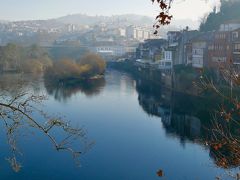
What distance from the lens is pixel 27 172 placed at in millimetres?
5379

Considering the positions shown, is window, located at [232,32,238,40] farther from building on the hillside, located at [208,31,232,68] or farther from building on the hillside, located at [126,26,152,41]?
building on the hillside, located at [126,26,152,41]

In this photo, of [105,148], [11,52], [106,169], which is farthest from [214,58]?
[11,52]

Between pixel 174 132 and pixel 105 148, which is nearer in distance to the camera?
pixel 105 148

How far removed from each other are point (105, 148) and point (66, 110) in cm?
346

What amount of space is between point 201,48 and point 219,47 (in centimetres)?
117

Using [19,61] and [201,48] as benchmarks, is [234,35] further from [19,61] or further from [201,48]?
[19,61]

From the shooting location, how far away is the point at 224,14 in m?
16.8

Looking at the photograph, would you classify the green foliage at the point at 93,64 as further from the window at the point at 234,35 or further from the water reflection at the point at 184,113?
the window at the point at 234,35

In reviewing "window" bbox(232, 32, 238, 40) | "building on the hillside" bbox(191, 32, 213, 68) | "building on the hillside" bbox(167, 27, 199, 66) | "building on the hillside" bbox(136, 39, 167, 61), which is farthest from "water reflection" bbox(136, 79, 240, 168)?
"building on the hillside" bbox(136, 39, 167, 61)

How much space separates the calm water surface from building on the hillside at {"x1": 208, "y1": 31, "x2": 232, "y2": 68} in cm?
159

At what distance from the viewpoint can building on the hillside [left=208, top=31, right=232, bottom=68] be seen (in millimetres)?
11309

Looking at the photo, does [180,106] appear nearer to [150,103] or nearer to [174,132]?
[150,103]

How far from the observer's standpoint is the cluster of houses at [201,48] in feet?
36.8

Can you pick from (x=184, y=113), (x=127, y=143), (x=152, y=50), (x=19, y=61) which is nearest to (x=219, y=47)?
(x=184, y=113)
